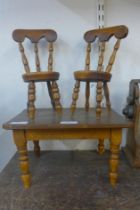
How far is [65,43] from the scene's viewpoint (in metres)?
1.22

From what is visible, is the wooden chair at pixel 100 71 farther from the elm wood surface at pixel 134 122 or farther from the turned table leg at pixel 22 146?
the turned table leg at pixel 22 146

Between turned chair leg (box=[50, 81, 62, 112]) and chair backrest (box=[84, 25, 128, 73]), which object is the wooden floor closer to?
turned chair leg (box=[50, 81, 62, 112])

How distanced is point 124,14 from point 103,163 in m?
0.86

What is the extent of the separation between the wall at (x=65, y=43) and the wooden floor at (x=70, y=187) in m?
0.26

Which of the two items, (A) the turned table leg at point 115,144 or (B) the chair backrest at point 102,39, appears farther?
(B) the chair backrest at point 102,39

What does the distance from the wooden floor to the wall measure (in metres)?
0.26

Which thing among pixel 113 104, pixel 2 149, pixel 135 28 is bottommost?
pixel 2 149

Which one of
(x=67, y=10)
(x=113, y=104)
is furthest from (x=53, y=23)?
(x=113, y=104)

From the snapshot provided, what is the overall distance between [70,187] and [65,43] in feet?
2.64

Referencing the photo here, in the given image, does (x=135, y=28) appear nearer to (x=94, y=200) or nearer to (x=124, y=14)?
(x=124, y=14)

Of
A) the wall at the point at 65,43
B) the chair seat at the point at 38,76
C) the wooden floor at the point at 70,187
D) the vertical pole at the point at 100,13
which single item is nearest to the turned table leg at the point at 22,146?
the wooden floor at the point at 70,187

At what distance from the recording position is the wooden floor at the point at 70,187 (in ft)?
2.46

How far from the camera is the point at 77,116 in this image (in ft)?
3.07

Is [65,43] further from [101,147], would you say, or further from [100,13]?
[101,147]
